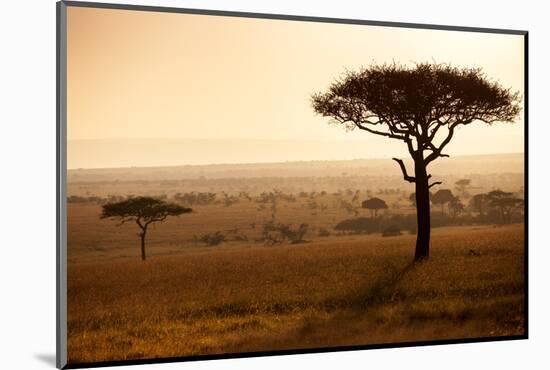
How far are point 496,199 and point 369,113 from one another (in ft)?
4.57

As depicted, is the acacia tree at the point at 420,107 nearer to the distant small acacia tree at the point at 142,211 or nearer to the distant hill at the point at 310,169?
the distant hill at the point at 310,169

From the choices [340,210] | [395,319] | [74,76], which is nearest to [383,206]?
[340,210]

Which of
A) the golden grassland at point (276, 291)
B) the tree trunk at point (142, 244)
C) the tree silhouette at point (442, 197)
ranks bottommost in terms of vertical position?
the golden grassland at point (276, 291)

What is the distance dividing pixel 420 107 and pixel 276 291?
2.02 meters

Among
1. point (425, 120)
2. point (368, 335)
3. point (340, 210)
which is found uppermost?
point (425, 120)

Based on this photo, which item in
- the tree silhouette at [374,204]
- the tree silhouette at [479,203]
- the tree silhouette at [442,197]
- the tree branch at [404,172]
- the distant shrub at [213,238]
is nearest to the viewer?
the distant shrub at [213,238]

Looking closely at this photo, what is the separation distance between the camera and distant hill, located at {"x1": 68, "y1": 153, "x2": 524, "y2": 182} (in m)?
7.52

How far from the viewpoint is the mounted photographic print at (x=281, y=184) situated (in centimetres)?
745

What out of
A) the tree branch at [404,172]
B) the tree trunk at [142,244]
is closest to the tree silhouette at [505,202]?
the tree branch at [404,172]

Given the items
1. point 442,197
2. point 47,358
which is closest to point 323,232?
point 442,197

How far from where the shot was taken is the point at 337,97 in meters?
8.11

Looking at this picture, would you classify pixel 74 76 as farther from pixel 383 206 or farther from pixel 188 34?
pixel 383 206

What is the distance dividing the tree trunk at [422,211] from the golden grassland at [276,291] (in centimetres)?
7

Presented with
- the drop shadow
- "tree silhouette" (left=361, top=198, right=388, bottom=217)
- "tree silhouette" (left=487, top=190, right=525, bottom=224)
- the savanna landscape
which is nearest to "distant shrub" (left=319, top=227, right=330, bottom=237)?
the savanna landscape
